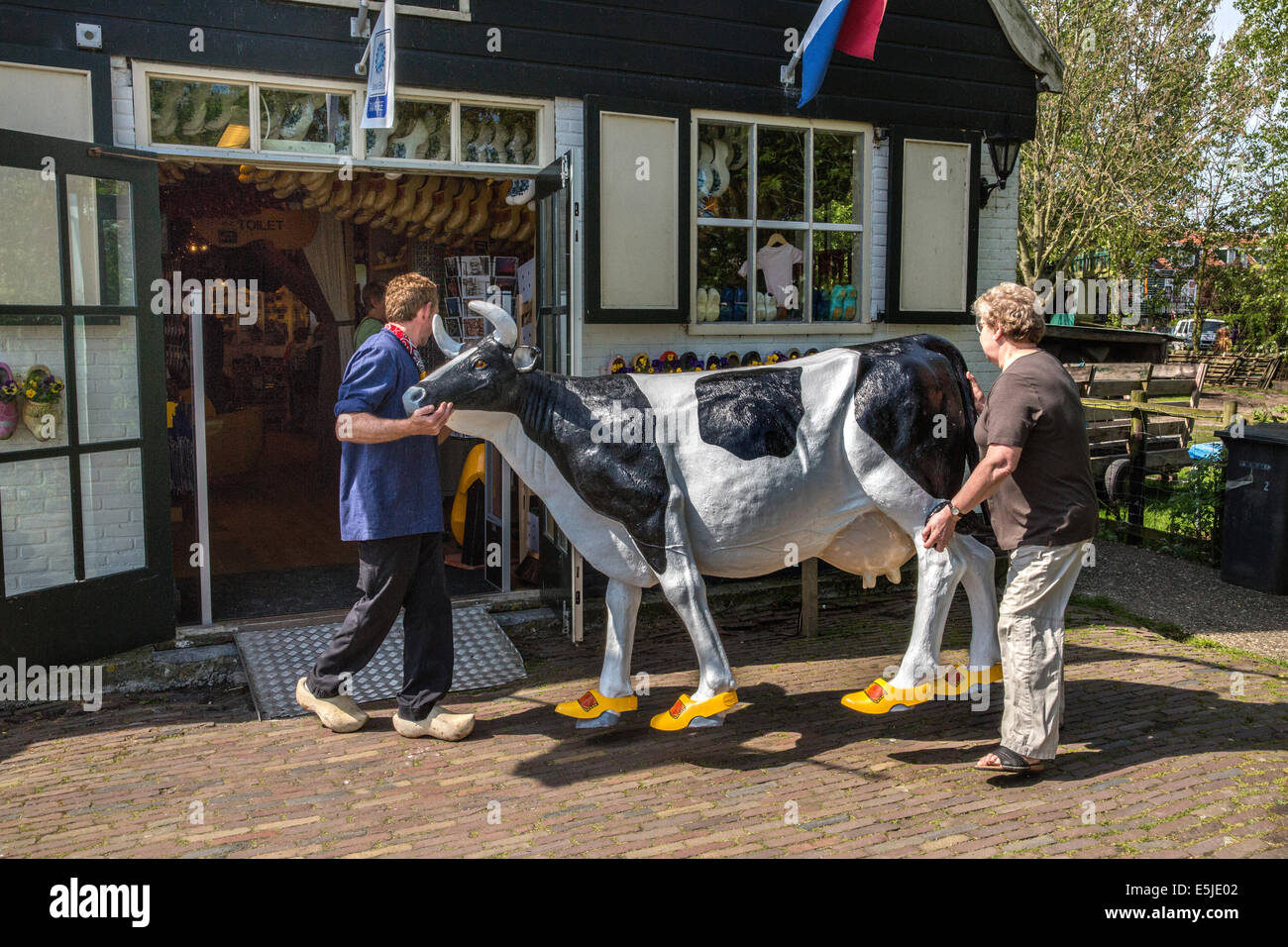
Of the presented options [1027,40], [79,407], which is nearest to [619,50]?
[1027,40]

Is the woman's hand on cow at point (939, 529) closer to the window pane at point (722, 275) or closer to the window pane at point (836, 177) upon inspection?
the window pane at point (722, 275)

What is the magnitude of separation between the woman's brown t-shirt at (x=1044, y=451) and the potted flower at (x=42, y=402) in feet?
16.0

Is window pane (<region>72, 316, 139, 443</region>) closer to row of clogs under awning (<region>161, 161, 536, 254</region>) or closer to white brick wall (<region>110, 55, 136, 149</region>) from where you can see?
white brick wall (<region>110, 55, 136, 149</region>)

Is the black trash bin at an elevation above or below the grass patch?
above

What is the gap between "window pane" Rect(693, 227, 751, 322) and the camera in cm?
779

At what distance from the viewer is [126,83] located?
19.7 ft

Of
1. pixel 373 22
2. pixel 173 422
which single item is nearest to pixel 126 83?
pixel 373 22

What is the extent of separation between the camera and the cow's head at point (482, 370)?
478 centimetres

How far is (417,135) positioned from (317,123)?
2.09 ft

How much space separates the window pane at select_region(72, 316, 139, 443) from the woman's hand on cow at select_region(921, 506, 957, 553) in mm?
4500

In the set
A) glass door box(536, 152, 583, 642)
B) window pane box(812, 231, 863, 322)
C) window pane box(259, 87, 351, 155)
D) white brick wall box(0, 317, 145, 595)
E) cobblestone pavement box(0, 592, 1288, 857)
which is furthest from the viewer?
window pane box(812, 231, 863, 322)

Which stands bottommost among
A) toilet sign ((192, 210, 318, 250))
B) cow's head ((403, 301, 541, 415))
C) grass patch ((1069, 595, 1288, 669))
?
grass patch ((1069, 595, 1288, 669))

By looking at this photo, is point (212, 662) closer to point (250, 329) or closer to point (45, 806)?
point (45, 806)

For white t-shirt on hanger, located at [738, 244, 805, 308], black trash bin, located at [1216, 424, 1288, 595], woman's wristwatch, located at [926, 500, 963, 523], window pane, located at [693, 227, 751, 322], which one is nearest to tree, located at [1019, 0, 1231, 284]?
black trash bin, located at [1216, 424, 1288, 595]
